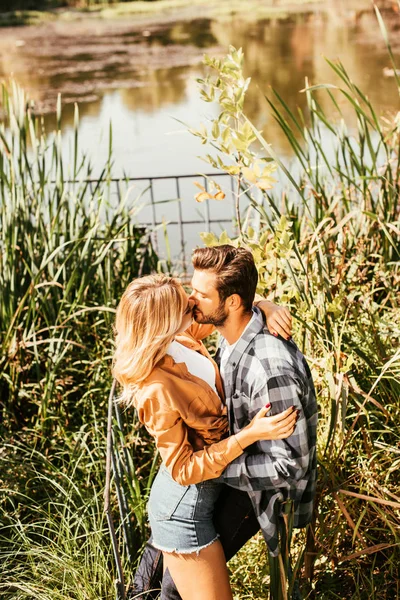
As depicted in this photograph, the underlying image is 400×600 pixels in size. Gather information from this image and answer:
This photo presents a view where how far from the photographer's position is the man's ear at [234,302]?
73.4 inches

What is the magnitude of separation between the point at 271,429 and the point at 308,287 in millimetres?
820

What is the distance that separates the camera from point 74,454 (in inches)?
111

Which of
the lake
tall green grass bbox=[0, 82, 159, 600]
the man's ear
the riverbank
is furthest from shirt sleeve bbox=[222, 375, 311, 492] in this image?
the riverbank

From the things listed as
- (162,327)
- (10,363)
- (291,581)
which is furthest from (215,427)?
(10,363)

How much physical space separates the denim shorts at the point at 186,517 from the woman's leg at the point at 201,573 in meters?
0.02

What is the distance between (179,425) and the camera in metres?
1.83

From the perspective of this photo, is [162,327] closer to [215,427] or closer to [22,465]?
[215,427]

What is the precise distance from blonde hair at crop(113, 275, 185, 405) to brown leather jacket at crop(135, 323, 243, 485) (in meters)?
0.05

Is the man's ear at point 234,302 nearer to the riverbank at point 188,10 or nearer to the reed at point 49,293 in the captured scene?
the reed at point 49,293

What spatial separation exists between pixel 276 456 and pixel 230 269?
514 millimetres

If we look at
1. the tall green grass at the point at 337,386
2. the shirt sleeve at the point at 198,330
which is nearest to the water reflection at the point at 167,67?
the tall green grass at the point at 337,386

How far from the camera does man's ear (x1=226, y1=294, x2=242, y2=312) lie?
1.86 meters

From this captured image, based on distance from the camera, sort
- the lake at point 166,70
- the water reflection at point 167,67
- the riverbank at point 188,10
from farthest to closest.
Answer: the riverbank at point 188,10 < the water reflection at point 167,67 < the lake at point 166,70

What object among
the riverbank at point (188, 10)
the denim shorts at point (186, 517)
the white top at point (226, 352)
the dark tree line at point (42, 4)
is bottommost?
the denim shorts at point (186, 517)
